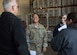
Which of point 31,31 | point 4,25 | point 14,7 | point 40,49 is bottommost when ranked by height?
point 40,49

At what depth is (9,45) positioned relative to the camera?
86.8 inches

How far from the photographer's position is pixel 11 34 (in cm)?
219

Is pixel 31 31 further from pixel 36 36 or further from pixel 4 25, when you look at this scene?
pixel 4 25

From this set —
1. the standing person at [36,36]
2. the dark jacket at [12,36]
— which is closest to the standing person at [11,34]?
the dark jacket at [12,36]

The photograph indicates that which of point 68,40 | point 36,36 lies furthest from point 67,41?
point 36,36

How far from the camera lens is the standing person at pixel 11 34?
2.15m

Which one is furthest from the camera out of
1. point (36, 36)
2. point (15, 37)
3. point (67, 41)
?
point (36, 36)

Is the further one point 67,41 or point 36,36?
point 36,36

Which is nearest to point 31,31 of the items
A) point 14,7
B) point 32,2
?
point 14,7

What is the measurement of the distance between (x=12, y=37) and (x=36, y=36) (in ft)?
6.57

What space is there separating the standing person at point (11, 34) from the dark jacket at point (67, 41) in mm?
512

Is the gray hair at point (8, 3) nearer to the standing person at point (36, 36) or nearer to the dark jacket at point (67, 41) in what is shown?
the dark jacket at point (67, 41)

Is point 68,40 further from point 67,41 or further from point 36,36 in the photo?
point 36,36

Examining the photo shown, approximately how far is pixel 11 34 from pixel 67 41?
2.27 ft
